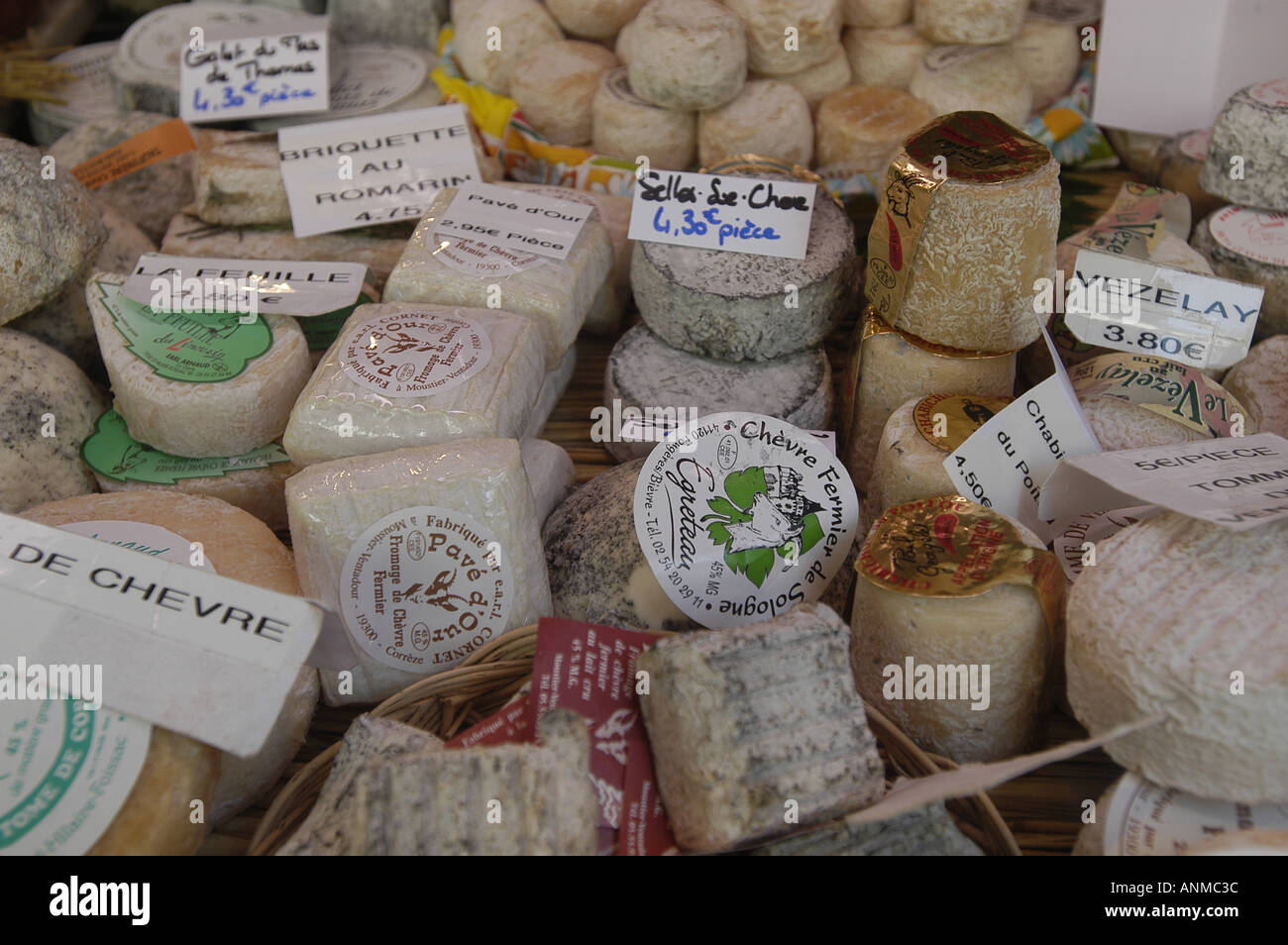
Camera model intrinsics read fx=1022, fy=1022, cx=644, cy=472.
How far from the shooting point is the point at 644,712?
129cm

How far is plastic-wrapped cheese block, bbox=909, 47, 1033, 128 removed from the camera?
2.38 meters

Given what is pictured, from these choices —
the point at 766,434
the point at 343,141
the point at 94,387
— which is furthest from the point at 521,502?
the point at 343,141

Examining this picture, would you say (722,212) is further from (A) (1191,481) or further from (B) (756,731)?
(B) (756,731)

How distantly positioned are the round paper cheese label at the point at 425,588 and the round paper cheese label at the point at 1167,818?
2.78ft

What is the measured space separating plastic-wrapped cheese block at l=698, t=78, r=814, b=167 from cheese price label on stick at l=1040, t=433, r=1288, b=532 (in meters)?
1.18

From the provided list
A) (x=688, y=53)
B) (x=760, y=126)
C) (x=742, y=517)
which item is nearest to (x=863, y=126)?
(x=760, y=126)

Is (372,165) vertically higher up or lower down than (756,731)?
higher up

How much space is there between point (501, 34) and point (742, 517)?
1606 millimetres

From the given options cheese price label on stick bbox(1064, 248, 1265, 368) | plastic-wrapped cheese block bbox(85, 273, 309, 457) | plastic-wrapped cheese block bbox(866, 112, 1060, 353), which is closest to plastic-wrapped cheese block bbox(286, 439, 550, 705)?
plastic-wrapped cheese block bbox(85, 273, 309, 457)

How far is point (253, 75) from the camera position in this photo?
248 cm

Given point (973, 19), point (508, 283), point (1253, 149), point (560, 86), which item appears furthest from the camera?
point (560, 86)

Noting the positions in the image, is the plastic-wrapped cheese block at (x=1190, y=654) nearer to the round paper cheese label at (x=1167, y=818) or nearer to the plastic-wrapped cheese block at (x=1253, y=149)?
the round paper cheese label at (x=1167, y=818)

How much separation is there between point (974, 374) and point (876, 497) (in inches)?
11.2
